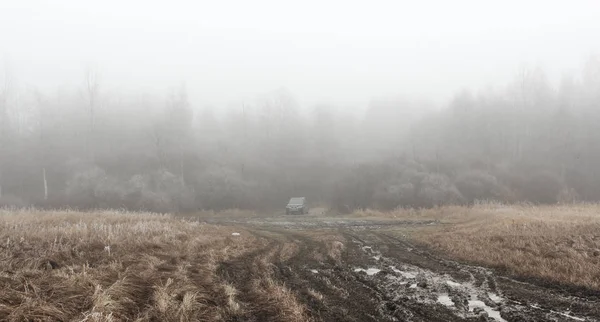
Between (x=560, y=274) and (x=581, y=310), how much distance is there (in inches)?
131

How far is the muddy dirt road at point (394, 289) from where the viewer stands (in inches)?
300

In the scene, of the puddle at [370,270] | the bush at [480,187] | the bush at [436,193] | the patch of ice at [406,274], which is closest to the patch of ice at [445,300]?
the patch of ice at [406,274]

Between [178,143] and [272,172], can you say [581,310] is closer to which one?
[272,172]

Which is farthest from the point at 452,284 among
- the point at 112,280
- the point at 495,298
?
the point at 112,280

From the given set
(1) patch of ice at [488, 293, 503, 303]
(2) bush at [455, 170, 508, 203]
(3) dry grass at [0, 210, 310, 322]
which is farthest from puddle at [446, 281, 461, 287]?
(2) bush at [455, 170, 508, 203]

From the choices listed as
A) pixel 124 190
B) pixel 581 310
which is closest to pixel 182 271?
pixel 581 310

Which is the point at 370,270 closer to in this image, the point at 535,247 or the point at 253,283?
the point at 253,283

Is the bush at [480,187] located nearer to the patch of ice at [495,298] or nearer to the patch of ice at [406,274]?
the patch of ice at [406,274]

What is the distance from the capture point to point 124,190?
4762cm

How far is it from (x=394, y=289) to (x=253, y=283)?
12.2ft

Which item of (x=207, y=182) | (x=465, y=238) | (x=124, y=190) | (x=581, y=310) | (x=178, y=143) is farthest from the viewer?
(x=178, y=143)

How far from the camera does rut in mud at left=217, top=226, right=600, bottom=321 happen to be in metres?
7.57

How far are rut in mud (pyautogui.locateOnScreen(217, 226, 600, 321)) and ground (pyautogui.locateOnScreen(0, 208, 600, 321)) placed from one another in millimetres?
34

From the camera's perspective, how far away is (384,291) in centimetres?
952
